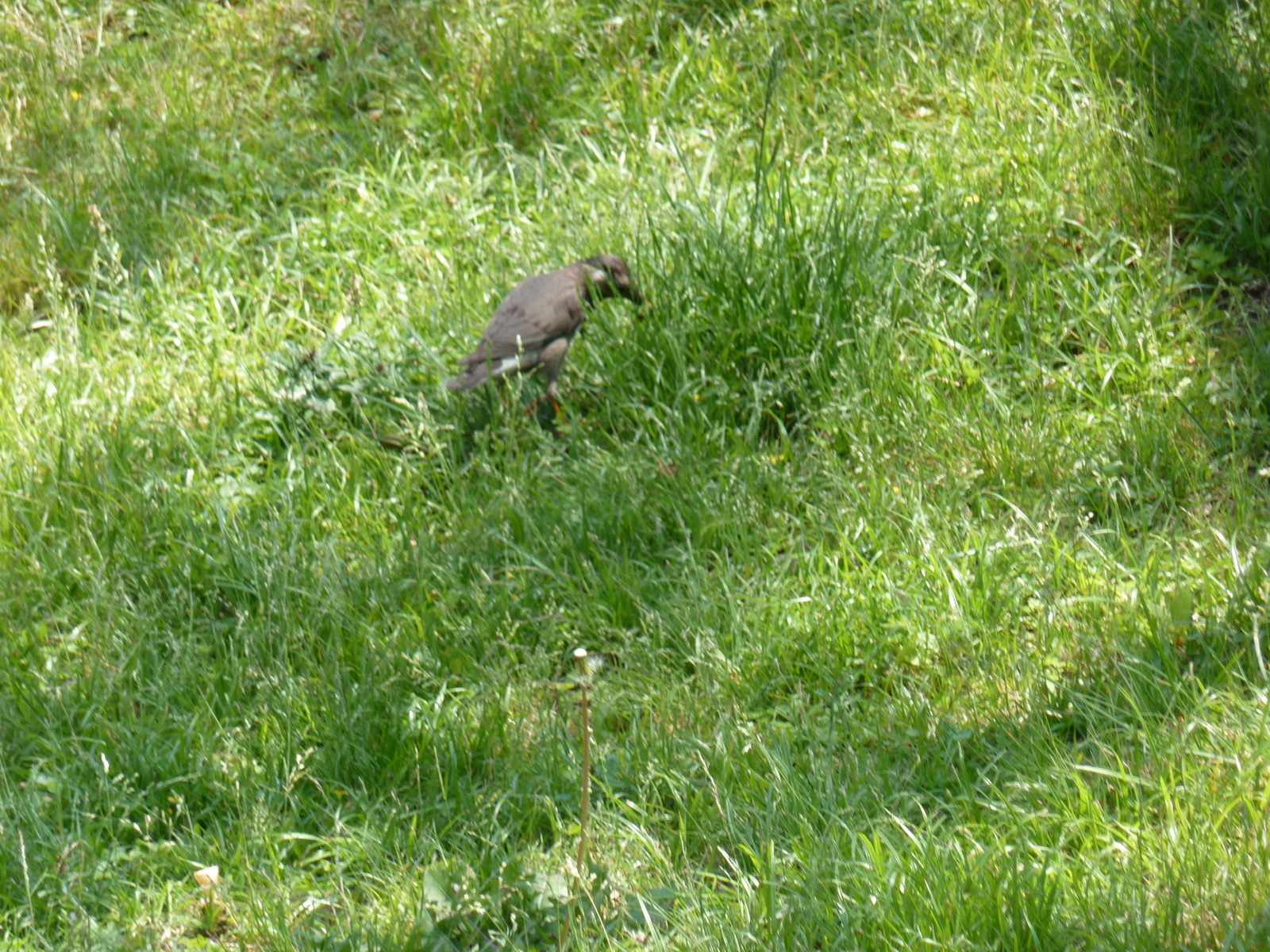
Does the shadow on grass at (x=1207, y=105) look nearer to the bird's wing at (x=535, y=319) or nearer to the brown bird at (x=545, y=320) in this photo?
the brown bird at (x=545, y=320)

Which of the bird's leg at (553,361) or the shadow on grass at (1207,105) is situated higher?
the shadow on grass at (1207,105)

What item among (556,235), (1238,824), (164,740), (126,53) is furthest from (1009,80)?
(126,53)

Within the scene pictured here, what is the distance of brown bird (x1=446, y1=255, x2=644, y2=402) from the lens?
4.21 meters

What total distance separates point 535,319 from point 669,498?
34.5 inches

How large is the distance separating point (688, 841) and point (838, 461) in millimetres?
1442

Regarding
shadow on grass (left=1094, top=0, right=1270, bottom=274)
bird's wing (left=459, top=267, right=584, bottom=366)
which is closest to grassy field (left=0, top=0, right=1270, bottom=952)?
shadow on grass (left=1094, top=0, right=1270, bottom=274)

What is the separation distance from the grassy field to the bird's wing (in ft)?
0.62

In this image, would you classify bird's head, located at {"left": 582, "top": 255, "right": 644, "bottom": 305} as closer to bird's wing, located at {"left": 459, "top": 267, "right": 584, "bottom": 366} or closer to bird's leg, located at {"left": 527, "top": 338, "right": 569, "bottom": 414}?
bird's wing, located at {"left": 459, "top": 267, "right": 584, "bottom": 366}

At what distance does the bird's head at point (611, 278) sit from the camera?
432cm

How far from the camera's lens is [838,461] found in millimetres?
3861

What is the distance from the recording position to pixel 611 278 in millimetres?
4332

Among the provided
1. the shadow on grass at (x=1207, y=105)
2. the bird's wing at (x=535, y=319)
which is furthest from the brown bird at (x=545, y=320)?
the shadow on grass at (x=1207, y=105)

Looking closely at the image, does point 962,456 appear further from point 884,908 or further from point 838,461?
point 884,908

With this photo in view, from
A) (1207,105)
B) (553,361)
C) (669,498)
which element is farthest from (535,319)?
(1207,105)
